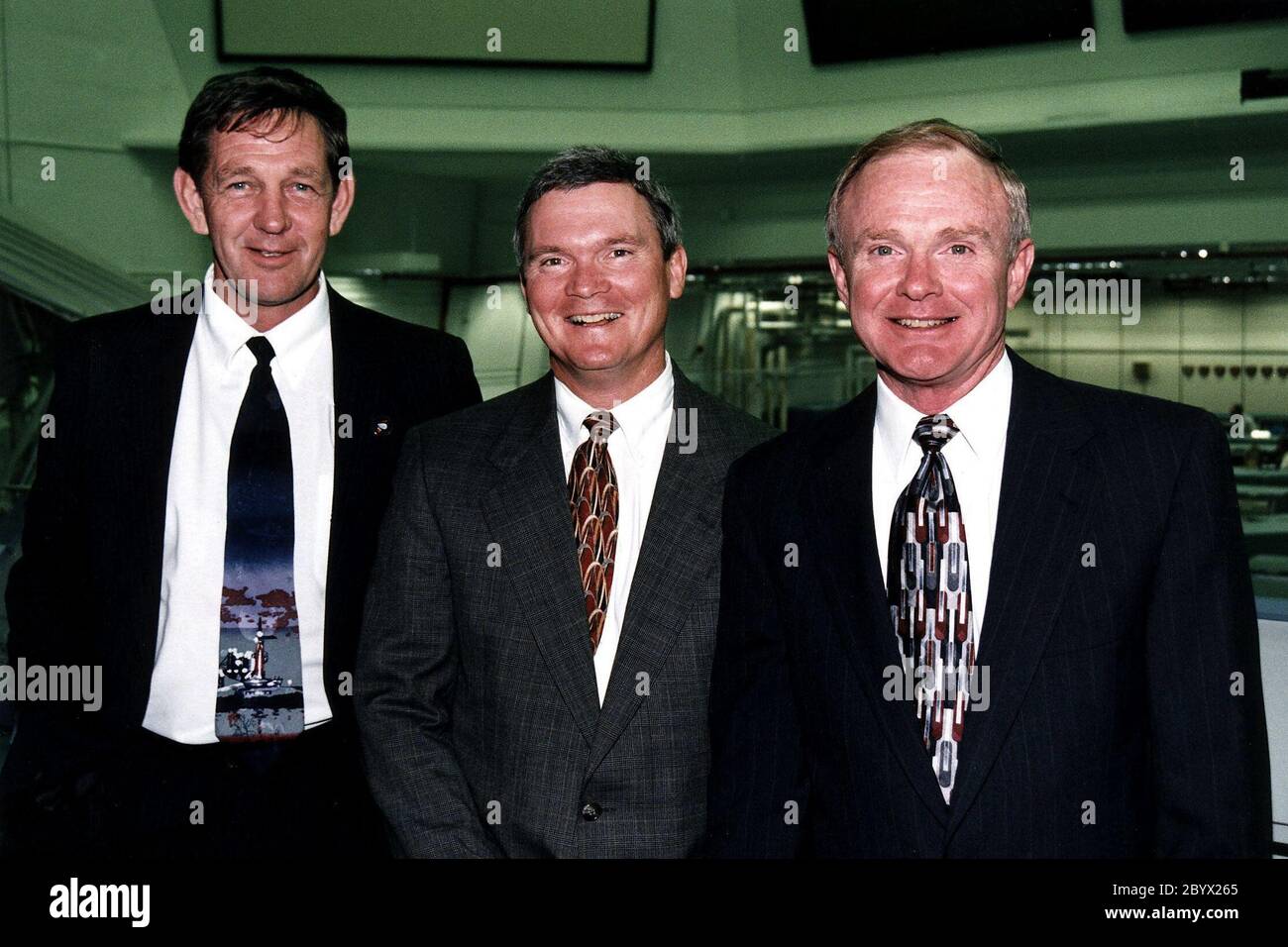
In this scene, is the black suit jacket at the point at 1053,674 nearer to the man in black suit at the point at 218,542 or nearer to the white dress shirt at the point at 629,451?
the white dress shirt at the point at 629,451

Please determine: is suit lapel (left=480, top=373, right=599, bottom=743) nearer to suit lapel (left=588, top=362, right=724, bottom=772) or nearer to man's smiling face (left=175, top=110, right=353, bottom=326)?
suit lapel (left=588, top=362, right=724, bottom=772)

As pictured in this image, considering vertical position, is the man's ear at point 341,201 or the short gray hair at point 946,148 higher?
the man's ear at point 341,201

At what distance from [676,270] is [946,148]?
1.46ft

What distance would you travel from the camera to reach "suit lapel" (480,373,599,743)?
164 cm

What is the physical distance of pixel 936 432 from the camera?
4.94ft

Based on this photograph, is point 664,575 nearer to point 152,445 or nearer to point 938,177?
point 938,177

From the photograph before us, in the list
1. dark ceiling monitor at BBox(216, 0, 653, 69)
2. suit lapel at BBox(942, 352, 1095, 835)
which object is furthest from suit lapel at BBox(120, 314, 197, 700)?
dark ceiling monitor at BBox(216, 0, 653, 69)

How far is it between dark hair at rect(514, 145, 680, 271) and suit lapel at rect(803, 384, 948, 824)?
15.8 inches

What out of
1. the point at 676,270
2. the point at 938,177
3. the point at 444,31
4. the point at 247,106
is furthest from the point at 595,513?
the point at 444,31

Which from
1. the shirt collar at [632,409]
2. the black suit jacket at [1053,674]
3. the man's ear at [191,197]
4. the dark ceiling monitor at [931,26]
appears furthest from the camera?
the dark ceiling monitor at [931,26]

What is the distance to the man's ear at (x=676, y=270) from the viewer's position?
1778mm

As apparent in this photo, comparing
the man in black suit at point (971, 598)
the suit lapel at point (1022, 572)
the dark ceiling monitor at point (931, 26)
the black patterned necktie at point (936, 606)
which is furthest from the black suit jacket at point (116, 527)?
the dark ceiling monitor at point (931, 26)

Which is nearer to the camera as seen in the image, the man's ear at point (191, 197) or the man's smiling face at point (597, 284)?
the man's smiling face at point (597, 284)
